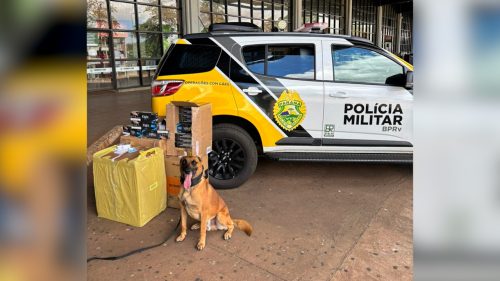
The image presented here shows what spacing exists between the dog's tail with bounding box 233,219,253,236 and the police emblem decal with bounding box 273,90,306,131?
1.45 m

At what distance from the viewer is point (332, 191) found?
4.55m

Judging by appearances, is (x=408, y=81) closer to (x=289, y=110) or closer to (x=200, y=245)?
(x=289, y=110)

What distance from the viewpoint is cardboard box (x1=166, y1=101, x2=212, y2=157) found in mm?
3953

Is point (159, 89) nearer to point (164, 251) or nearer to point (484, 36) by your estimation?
point (164, 251)

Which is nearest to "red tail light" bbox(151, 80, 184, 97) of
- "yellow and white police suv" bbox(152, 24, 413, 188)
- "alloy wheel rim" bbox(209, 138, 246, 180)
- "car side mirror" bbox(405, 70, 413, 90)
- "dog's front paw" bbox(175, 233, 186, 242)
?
"yellow and white police suv" bbox(152, 24, 413, 188)

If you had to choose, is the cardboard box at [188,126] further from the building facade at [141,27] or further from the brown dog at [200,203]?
the building facade at [141,27]

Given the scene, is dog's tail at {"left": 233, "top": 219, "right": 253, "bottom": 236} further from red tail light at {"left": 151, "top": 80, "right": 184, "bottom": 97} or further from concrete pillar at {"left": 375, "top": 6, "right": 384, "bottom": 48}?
concrete pillar at {"left": 375, "top": 6, "right": 384, "bottom": 48}

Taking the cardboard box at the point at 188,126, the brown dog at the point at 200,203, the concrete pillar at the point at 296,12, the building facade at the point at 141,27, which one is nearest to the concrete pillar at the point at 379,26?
the concrete pillar at the point at 296,12

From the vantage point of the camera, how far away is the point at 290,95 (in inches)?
175

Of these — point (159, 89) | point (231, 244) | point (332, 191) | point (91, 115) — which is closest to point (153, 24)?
point (91, 115)

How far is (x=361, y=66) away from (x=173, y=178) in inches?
99.6

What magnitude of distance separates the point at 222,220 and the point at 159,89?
1848 mm

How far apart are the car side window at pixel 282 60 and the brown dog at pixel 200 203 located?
169 centimetres

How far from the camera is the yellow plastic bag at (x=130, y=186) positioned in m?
3.46
